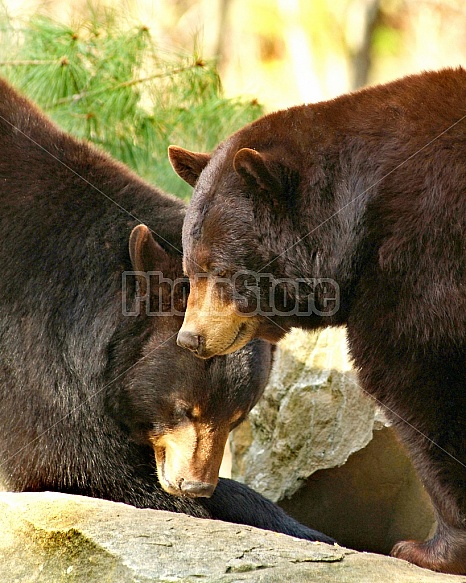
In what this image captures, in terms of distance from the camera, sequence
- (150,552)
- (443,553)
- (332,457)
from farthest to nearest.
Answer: (332,457) < (443,553) < (150,552)

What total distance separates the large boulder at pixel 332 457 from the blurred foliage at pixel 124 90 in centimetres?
184

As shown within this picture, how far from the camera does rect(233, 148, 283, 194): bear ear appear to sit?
3.25m

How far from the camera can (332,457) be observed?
491 cm

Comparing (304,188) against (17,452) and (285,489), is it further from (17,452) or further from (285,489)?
(285,489)

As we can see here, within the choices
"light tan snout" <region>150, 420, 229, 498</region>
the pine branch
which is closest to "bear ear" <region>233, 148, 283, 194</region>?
"light tan snout" <region>150, 420, 229, 498</region>

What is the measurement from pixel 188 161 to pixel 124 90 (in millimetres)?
2682

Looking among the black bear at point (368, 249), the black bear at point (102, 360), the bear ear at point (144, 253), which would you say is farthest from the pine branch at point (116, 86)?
the black bear at point (368, 249)

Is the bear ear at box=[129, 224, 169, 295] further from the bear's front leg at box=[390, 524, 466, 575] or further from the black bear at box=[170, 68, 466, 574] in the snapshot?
the bear's front leg at box=[390, 524, 466, 575]

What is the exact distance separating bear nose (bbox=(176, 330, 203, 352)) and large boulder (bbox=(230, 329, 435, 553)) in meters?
1.63

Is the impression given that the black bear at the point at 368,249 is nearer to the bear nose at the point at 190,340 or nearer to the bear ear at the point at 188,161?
the bear nose at the point at 190,340

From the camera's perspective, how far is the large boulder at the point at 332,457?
4875mm

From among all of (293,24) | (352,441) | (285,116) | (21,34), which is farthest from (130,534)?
(293,24)

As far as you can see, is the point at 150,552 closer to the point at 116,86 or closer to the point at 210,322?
the point at 210,322

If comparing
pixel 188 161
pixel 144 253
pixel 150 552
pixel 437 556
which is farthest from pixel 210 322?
pixel 437 556
